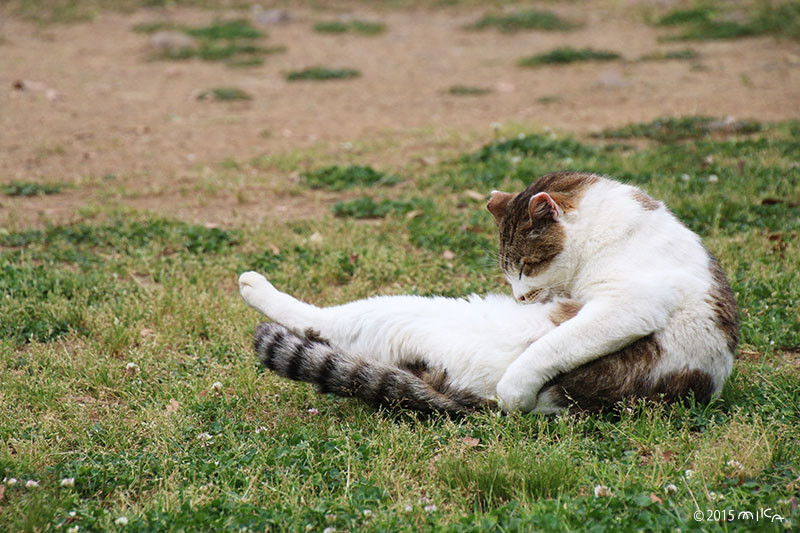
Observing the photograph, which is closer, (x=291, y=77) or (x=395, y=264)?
(x=395, y=264)

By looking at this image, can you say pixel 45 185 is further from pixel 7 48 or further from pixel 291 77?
pixel 7 48

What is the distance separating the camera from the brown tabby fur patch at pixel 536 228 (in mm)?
3855

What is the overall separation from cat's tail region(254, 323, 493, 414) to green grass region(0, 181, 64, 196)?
4.62 metres

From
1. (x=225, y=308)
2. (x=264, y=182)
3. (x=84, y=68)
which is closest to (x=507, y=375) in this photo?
(x=225, y=308)

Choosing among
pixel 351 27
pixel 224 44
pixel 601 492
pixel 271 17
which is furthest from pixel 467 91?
pixel 601 492

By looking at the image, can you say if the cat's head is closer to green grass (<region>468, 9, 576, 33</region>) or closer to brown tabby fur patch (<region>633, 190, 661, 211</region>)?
brown tabby fur patch (<region>633, 190, 661, 211</region>)

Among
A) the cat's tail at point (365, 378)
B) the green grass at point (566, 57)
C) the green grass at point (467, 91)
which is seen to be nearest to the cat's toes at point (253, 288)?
the cat's tail at point (365, 378)

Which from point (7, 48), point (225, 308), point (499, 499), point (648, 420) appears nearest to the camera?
point (499, 499)

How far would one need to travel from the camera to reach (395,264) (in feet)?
18.1

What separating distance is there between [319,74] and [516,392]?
1017 centimetres

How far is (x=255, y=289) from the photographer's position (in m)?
4.21

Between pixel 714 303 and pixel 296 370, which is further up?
pixel 714 303

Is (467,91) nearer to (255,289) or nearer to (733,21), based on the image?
(733,21)

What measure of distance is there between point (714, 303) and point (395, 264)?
2520 mm
